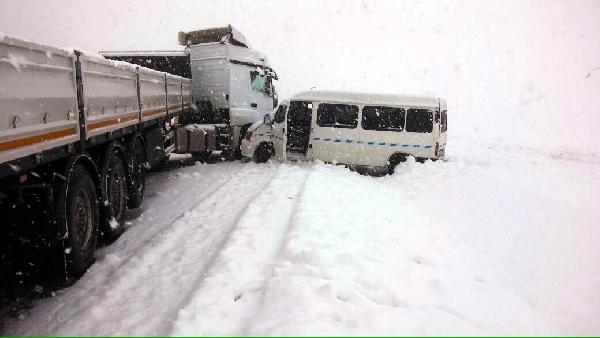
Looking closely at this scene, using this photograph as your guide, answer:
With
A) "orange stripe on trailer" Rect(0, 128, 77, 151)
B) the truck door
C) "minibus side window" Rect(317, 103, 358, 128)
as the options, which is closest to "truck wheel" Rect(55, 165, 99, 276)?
"orange stripe on trailer" Rect(0, 128, 77, 151)

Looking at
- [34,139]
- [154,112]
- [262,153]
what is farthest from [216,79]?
[34,139]

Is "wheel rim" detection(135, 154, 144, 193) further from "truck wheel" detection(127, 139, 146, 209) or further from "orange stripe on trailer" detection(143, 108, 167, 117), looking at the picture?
"orange stripe on trailer" detection(143, 108, 167, 117)

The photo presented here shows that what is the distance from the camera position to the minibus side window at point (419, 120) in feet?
34.9

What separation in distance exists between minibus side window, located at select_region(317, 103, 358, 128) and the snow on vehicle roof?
0.18m

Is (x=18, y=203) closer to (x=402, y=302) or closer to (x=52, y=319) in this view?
(x=52, y=319)

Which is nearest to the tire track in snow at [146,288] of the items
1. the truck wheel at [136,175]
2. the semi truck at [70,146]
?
the semi truck at [70,146]

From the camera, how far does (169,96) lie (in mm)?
9547

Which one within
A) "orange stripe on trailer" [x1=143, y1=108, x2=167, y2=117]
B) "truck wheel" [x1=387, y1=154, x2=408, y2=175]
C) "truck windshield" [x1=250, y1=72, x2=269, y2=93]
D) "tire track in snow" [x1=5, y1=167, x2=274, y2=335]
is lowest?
"tire track in snow" [x1=5, y1=167, x2=274, y2=335]

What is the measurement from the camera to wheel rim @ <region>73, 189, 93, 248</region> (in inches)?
178

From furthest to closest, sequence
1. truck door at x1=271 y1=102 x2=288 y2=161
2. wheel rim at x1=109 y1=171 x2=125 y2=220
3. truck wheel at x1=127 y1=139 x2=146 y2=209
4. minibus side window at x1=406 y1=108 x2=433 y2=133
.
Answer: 1. truck door at x1=271 y1=102 x2=288 y2=161
2. minibus side window at x1=406 y1=108 x2=433 y2=133
3. truck wheel at x1=127 y1=139 x2=146 y2=209
4. wheel rim at x1=109 y1=171 x2=125 y2=220

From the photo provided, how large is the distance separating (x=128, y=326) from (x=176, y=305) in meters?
0.46

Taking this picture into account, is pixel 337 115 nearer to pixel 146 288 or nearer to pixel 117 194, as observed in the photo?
pixel 117 194

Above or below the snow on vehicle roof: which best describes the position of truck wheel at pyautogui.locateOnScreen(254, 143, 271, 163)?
below

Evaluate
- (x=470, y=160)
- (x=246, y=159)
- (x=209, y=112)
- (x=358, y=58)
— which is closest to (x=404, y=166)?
(x=470, y=160)
